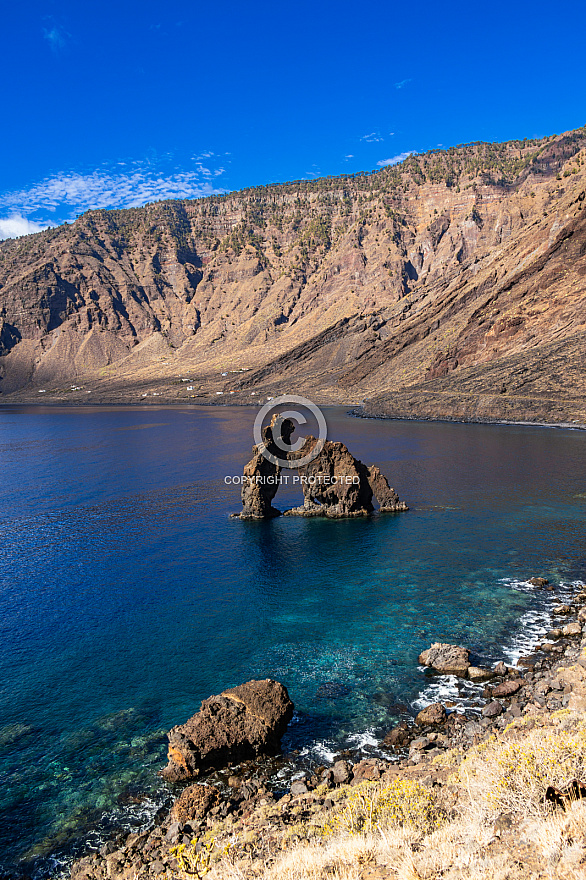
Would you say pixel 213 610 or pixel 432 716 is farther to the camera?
pixel 213 610

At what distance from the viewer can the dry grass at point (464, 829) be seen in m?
10.0

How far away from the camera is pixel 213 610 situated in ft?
107

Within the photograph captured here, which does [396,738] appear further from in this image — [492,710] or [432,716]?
[492,710]

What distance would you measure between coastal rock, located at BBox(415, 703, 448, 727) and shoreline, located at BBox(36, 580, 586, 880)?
20 centimetres

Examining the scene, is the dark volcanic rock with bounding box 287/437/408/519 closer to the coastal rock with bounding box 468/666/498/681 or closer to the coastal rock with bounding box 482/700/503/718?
the coastal rock with bounding box 468/666/498/681

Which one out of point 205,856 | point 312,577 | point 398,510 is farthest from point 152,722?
point 398,510

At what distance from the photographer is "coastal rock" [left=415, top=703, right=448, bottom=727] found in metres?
20.9

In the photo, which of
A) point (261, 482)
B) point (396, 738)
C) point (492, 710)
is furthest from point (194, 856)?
point (261, 482)

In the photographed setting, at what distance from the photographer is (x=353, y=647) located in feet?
90.6

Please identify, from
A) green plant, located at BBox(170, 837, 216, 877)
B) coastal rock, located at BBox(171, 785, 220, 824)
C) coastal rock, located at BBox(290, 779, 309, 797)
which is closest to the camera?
green plant, located at BBox(170, 837, 216, 877)

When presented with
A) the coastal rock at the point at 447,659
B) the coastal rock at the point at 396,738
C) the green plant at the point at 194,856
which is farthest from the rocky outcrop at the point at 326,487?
the green plant at the point at 194,856

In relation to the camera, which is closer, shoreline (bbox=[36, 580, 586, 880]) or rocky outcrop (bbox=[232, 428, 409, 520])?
shoreline (bbox=[36, 580, 586, 880])

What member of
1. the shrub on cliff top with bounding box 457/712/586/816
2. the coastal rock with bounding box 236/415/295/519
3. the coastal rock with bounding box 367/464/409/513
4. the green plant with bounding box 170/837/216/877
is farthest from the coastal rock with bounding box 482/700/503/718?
the coastal rock with bounding box 236/415/295/519

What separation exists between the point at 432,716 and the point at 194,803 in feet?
→ 32.0
